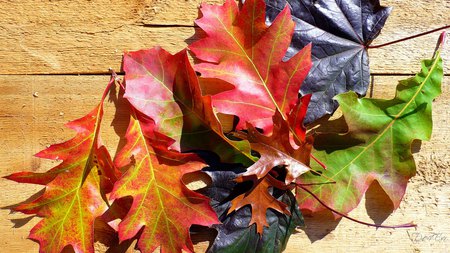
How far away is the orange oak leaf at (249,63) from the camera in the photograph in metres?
0.85

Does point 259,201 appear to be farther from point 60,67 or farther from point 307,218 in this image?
point 60,67

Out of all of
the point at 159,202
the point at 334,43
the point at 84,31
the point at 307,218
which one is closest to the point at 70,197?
the point at 159,202

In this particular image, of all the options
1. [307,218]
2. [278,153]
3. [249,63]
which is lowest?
[307,218]

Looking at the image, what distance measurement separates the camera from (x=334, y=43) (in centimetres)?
89

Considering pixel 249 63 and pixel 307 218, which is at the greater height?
pixel 249 63

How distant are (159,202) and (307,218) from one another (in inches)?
11.0

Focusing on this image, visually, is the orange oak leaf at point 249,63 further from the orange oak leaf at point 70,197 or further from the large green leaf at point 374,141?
the orange oak leaf at point 70,197

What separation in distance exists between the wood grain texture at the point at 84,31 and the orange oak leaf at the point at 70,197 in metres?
0.13

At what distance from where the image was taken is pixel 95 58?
915 mm

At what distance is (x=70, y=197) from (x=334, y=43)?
1.76ft

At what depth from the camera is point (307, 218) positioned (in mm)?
928

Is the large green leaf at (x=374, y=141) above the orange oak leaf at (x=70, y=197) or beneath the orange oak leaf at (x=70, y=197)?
above

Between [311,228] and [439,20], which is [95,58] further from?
[439,20]

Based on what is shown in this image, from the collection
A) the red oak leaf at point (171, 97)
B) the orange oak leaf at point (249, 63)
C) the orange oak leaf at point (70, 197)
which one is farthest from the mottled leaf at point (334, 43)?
the orange oak leaf at point (70, 197)
